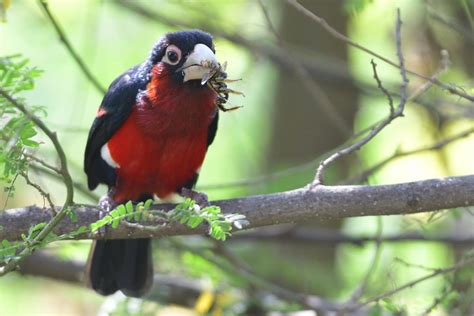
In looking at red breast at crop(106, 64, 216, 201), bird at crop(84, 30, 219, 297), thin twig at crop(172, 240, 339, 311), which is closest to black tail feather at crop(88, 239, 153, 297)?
bird at crop(84, 30, 219, 297)

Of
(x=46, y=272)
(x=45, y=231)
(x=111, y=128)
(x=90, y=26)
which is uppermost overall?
(x=90, y=26)

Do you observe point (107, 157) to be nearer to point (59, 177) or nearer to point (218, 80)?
point (59, 177)

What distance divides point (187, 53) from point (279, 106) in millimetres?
2962

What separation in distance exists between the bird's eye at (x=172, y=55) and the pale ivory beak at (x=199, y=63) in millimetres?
63

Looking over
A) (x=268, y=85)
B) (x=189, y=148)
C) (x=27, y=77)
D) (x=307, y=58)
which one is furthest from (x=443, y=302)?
(x=268, y=85)

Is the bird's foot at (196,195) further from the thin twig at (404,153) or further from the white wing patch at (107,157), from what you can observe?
the thin twig at (404,153)

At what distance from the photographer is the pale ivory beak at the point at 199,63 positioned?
3820 mm

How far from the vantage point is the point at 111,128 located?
4262 millimetres

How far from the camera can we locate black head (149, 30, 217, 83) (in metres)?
3.88

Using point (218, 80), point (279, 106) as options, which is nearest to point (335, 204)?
point (218, 80)

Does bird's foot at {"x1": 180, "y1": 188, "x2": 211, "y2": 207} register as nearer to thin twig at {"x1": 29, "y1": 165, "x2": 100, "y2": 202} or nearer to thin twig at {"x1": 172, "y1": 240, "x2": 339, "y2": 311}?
thin twig at {"x1": 172, "y1": 240, "x2": 339, "y2": 311}

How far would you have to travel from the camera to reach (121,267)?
14.7ft

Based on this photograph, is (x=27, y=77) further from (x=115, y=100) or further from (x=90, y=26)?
(x=90, y=26)

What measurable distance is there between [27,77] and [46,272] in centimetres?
246
